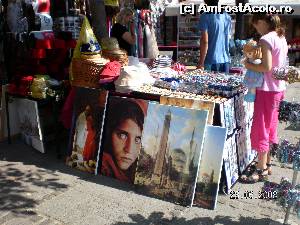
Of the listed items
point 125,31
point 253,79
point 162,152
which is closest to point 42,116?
point 125,31

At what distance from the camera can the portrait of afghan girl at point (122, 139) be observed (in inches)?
168

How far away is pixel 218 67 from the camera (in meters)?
5.73

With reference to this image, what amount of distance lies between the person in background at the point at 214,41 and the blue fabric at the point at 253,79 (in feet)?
4.57

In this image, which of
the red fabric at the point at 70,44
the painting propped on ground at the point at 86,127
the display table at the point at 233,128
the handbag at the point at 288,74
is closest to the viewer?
the handbag at the point at 288,74

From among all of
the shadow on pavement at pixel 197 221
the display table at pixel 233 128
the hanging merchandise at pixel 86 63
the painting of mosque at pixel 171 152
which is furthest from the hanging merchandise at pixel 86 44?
the shadow on pavement at pixel 197 221

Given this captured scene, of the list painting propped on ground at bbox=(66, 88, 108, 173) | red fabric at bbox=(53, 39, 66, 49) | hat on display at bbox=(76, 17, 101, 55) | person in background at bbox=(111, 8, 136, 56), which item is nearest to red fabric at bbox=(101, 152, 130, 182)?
painting propped on ground at bbox=(66, 88, 108, 173)

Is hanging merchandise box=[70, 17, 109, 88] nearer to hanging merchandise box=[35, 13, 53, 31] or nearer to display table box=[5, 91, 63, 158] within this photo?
display table box=[5, 91, 63, 158]

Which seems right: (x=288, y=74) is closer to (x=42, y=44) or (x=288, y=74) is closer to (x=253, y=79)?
(x=253, y=79)

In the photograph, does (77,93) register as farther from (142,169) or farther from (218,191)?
(218,191)

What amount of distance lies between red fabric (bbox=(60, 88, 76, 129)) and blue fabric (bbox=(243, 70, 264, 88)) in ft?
6.43

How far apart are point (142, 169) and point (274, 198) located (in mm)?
1338

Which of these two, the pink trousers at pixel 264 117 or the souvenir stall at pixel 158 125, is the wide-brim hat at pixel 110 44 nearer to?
the souvenir stall at pixel 158 125

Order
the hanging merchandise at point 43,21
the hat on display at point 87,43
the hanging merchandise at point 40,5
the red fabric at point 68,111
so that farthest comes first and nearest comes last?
Result: the hanging merchandise at point 40,5 < the hanging merchandise at point 43,21 < the red fabric at point 68,111 < the hat on display at point 87,43

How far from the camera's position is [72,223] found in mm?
3617
